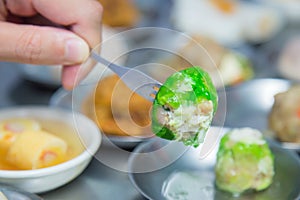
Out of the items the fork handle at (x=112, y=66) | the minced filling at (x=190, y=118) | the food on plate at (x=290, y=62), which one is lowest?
the food on plate at (x=290, y=62)

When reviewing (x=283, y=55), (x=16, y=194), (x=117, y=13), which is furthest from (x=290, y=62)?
(x=16, y=194)

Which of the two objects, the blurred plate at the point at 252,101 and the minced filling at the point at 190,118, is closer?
the minced filling at the point at 190,118

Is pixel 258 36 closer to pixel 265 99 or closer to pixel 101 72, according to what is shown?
pixel 265 99

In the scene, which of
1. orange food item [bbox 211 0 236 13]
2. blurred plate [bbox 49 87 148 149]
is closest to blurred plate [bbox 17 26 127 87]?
blurred plate [bbox 49 87 148 149]

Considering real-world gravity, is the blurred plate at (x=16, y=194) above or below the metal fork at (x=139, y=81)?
below

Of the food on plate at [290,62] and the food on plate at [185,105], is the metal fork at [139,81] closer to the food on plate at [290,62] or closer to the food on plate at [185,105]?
the food on plate at [185,105]

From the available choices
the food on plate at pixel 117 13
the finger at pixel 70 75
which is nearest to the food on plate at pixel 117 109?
→ the finger at pixel 70 75
